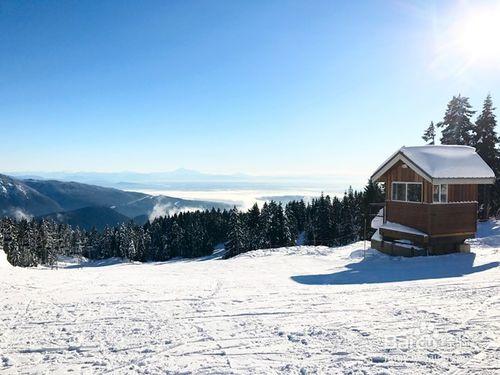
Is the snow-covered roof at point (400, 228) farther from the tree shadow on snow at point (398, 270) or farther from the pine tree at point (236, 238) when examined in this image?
the pine tree at point (236, 238)

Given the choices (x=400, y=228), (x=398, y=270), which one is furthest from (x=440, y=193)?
(x=398, y=270)

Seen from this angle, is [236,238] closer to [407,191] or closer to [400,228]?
[400,228]

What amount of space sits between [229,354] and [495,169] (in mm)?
39004

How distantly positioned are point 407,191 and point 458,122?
916 inches

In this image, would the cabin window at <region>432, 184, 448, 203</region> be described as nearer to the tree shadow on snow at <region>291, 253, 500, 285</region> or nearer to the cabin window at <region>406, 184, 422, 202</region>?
the cabin window at <region>406, 184, 422, 202</region>

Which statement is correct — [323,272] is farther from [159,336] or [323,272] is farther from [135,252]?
[135,252]

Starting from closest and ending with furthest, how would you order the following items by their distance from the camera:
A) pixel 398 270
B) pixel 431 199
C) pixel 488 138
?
pixel 398 270, pixel 431 199, pixel 488 138

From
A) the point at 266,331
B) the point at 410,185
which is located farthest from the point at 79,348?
the point at 410,185

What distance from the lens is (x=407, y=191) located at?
2134 cm

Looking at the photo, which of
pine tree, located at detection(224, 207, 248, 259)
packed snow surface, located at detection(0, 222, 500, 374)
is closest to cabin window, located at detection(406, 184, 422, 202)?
packed snow surface, located at detection(0, 222, 500, 374)

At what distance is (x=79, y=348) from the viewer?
24.1 ft

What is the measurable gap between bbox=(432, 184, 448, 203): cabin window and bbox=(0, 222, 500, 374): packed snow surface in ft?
16.8

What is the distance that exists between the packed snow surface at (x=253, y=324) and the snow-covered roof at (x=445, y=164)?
19.3ft

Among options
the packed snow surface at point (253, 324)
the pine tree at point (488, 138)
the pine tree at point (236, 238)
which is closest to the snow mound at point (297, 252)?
the packed snow surface at point (253, 324)
